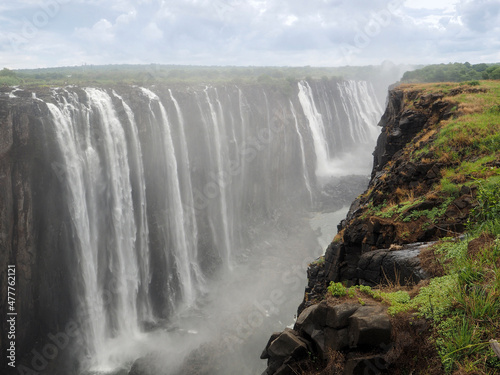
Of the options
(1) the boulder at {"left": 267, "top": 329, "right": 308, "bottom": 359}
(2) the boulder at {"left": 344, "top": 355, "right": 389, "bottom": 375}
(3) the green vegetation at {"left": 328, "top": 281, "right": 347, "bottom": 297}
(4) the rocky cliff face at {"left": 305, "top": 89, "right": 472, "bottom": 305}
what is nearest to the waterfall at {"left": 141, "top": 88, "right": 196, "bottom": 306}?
(4) the rocky cliff face at {"left": 305, "top": 89, "right": 472, "bottom": 305}

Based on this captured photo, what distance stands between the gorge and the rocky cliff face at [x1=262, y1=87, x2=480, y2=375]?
1204 centimetres

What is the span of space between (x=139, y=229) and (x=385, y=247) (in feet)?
67.6

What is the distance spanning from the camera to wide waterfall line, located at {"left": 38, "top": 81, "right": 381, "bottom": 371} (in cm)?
2367

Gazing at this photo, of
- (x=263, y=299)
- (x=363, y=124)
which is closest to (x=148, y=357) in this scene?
(x=263, y=299)

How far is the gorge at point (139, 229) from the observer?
2144 cm

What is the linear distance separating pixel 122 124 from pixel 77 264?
10490mm

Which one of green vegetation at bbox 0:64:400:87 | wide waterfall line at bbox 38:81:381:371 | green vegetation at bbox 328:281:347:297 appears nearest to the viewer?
green vegetation at bbox 328:281:347:297

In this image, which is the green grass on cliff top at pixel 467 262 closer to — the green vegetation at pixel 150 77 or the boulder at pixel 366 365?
the boulder at pixel 366 365

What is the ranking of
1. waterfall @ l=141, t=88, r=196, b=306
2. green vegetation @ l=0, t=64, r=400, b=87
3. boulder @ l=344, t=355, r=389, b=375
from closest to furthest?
boulder @ l=344, t=355, r=389, b=375
waterfall @ l=141, t=88, r=196, b=306
green vegetation @ l=0, t=64, r=400, b=87

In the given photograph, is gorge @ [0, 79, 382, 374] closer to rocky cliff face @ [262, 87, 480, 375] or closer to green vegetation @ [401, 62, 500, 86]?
rocky cliff face @ [262, 87, 480, 375]

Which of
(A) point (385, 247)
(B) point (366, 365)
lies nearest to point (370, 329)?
(B) point (366, 365)

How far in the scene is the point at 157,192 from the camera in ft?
96.0

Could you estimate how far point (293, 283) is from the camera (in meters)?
28.8

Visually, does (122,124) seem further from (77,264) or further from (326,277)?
(326,277)
